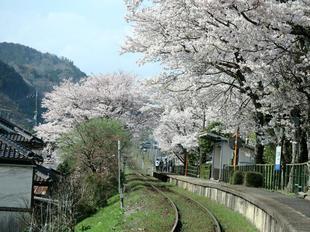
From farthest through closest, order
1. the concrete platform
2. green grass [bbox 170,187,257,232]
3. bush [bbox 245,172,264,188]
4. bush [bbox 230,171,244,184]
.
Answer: bush [bbox 230,171,244,184] < bush [bbox 245,172,264,188] < green grass [bbox 170,187,257,232] < the concrete platform

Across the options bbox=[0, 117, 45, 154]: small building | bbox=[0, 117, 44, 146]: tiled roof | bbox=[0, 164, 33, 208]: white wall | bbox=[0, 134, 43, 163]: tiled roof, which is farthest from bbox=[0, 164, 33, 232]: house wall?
bbox=[0, 117, 44, 146]: tiled roof

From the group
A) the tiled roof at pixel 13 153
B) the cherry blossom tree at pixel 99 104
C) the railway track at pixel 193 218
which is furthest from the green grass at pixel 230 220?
the cherry blossom tree at pixel 99 104

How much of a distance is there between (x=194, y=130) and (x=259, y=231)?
34.4 meters

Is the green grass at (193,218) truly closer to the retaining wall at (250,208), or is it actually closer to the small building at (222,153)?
the retaining wall at (250,208)

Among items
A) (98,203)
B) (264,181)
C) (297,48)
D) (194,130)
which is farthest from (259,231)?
(194,130)

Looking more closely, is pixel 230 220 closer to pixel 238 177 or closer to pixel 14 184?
pixel 238 177

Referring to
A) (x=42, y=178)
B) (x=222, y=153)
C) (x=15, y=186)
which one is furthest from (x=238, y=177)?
(x=222, y=153)

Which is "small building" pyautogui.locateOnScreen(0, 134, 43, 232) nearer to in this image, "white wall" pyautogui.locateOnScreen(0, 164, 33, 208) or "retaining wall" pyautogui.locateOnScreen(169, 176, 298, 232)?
"white wall" pyautogui.locateOnScreen(0, 164, 33, 208)

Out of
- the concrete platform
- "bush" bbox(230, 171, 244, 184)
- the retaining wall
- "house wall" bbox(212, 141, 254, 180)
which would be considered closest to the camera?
the concrete platform

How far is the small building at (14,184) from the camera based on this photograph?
769 inches

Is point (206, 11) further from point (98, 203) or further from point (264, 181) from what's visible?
point (98, 203)

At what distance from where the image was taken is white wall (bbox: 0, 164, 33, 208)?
64.6 ft

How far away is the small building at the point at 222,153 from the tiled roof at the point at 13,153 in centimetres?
1802

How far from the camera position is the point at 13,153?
1998 cm
